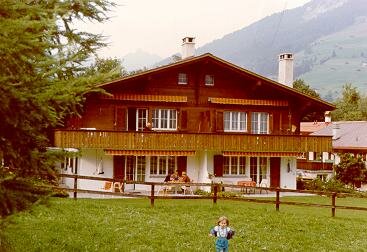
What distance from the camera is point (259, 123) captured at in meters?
37.7

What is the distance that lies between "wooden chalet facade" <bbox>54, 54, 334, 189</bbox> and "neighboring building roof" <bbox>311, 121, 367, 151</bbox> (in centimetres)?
1505

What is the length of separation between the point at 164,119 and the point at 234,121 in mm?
4592

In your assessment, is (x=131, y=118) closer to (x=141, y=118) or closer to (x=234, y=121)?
(x=141, y=118)

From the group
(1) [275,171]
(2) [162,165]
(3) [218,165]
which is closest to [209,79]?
(3) [218,165]

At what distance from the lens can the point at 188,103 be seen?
36.2 m

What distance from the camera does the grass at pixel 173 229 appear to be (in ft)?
54.3

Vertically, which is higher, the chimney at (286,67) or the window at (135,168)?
the chimney at (286,67)

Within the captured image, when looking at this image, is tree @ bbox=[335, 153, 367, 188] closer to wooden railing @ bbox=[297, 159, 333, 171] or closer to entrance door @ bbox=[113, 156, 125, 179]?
wooden railing @ bbox=[297, 159, 333, 171]

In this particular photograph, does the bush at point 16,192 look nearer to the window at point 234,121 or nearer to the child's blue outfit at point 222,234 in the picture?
the child's blue outfit at point 222,234

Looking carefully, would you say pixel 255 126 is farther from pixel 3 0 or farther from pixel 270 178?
pixel 3 0

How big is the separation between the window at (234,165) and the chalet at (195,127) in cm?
6

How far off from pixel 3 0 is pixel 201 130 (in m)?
28.8

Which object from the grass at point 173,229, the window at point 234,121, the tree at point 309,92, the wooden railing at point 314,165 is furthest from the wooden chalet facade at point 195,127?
the tree at point 309,92

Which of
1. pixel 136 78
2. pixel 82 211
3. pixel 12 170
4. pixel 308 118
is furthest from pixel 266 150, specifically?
pixel 308 118
